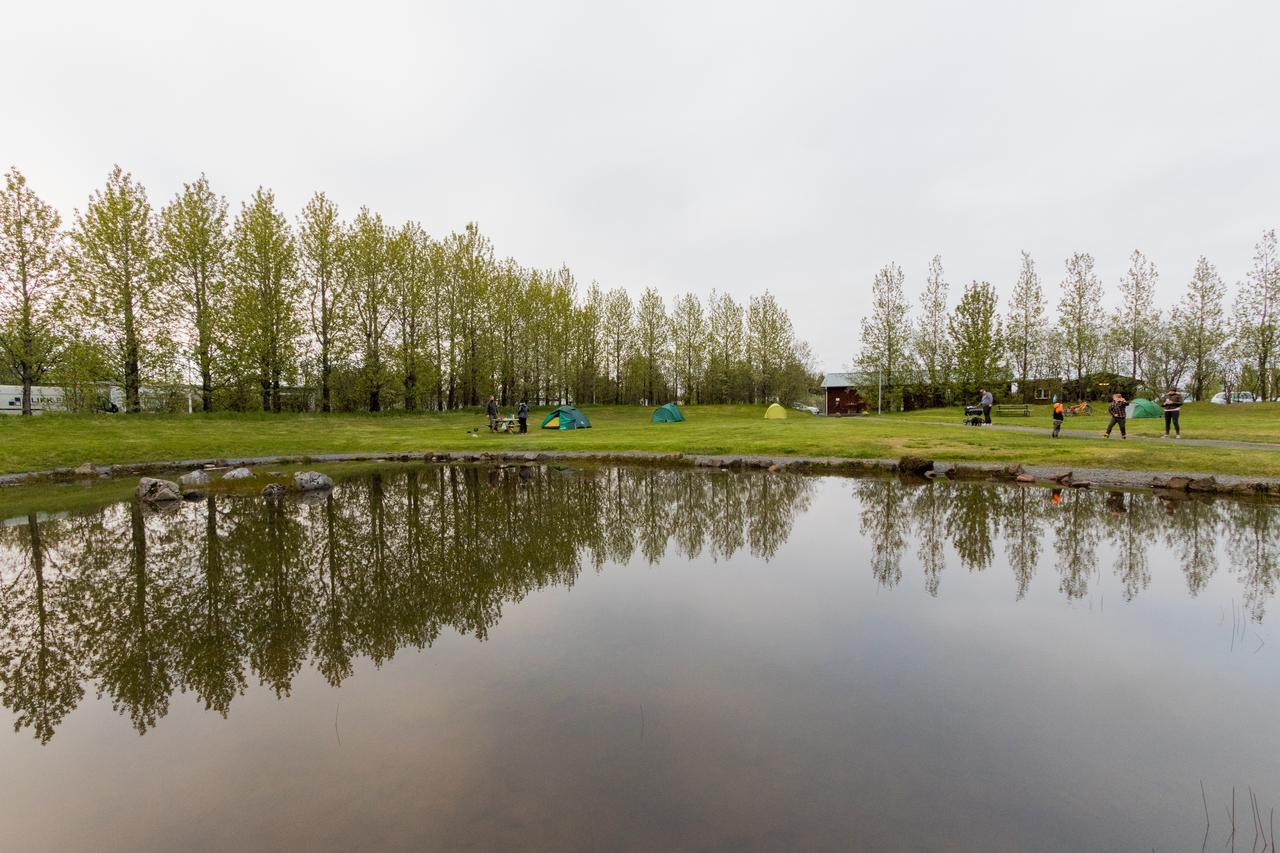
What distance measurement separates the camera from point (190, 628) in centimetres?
556

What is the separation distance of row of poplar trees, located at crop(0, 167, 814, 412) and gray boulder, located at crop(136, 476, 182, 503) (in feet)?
76.3

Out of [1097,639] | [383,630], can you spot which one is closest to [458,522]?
[383,630]

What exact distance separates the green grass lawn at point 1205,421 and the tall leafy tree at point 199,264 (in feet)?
150

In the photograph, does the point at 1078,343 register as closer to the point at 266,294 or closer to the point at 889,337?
the point at 889,337

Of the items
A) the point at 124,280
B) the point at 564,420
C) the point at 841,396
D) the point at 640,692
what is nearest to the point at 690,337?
the point at 841,396

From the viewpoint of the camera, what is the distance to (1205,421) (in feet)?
91.0

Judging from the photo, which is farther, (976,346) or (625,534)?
(976,346)

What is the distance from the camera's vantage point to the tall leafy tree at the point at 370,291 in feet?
121

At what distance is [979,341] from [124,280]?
56662 mm

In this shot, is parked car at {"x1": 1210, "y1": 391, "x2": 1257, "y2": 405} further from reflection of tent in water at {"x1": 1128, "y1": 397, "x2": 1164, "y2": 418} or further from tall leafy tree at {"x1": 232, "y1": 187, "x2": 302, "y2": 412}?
tall leafy tree at {"x1": 232, "y1": 187, "x2": 302, "y2": 412}

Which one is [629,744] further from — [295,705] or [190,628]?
[190,628]

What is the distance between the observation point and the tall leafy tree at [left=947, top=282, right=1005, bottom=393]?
1716 inches

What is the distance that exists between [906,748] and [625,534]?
21.2 ft

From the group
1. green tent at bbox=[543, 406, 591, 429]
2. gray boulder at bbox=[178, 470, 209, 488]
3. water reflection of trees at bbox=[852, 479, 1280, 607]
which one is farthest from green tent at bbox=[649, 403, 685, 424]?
gray boulder at bbox=[178, 470, 209, 488]
